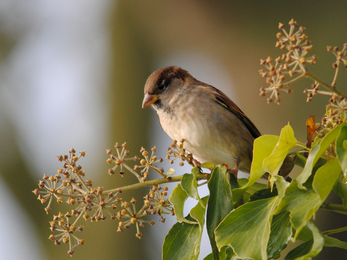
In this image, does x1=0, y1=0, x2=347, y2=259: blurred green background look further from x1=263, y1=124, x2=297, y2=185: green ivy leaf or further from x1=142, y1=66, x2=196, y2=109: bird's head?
x1=263, y1=124, x2=297, y2=185: green ivy leaf

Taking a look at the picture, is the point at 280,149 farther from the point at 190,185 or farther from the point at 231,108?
the point at 231,108

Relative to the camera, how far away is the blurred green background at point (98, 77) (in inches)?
132

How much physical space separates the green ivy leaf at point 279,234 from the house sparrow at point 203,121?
0.98m

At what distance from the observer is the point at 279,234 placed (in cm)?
90

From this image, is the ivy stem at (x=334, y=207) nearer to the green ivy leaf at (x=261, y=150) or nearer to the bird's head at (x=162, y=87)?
the green ivy leaf at (x=261, y=150)

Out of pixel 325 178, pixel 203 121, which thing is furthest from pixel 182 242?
pixel 203 121

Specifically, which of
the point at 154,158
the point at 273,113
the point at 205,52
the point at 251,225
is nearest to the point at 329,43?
the point at 273,113

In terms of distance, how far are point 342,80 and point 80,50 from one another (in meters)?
2.66

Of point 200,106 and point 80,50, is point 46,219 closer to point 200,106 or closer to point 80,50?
point 80,50

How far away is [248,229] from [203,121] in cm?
119

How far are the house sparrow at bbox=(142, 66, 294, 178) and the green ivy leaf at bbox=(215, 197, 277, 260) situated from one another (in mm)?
1007

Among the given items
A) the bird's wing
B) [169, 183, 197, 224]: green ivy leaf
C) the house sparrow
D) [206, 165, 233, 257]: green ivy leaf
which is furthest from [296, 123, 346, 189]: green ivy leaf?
the bird's wing

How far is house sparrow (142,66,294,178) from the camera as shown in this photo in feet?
6.59

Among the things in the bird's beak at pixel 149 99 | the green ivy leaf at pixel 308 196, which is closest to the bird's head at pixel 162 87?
the bird's beak at pixel 149 99
